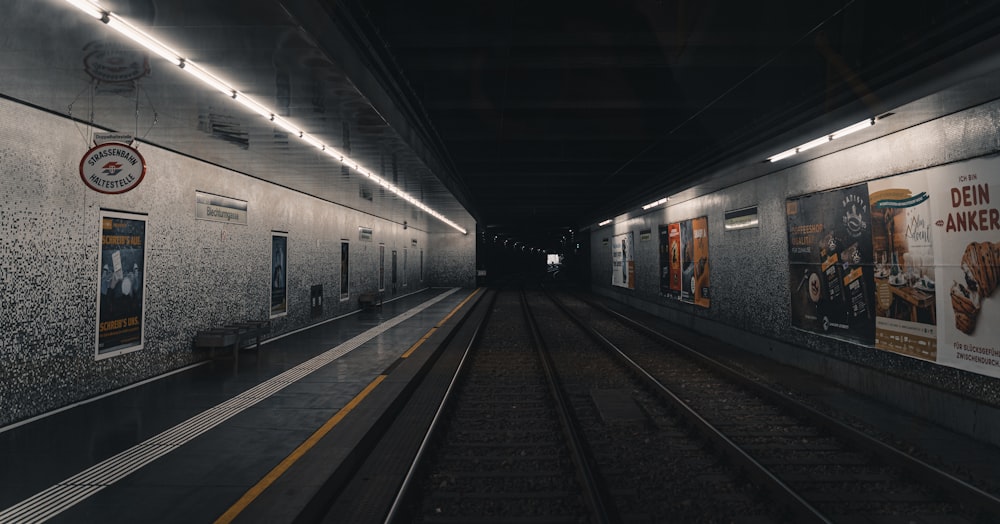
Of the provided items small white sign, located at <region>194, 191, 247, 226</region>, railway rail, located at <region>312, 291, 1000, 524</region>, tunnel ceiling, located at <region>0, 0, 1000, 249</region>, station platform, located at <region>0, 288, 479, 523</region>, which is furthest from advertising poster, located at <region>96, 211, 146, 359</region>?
railway rail, located at <region>312, 291, 1000, 524</region>

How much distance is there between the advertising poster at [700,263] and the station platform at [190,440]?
8.42 metres

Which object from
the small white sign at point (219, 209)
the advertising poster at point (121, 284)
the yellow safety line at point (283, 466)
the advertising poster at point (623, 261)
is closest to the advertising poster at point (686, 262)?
the advertising poster at point (623, 261)

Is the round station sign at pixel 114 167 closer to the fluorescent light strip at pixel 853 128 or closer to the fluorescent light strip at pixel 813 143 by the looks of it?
the fluorescent light strip at pixel 853 128

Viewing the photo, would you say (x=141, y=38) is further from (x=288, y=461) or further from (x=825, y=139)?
(x=825, y=139)

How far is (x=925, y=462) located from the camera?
425 centimetres

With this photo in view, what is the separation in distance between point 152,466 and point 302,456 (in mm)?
1216

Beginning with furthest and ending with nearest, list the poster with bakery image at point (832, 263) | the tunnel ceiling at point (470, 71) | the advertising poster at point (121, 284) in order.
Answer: the poster with bakery image at point (832, 263)
the advertising poster at point (121, 284)
the tunnel ceiling at point (470, 71)

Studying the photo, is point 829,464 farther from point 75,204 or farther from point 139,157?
point 75,204

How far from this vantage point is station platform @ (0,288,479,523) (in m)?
3.22

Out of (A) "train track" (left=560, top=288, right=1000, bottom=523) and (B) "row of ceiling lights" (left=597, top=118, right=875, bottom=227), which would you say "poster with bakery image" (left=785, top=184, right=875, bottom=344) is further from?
(A) "train track" (left=560, top=288, right=1000, bottom=523)

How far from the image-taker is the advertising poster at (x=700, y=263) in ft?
38.8

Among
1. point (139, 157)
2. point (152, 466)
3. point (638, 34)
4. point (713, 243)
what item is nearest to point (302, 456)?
point (152, 466)

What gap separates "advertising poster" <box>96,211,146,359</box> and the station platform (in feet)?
2.36

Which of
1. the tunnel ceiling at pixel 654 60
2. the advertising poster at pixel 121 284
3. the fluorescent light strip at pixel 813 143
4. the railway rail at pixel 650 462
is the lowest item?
the railway rail at pixel 650 462
